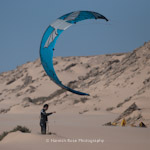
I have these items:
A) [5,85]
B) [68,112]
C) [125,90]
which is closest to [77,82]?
[125,90]

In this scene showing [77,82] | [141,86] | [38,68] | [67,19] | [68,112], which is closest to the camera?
[67,19]

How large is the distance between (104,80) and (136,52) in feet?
21.1

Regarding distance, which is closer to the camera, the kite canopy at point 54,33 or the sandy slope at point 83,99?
the sandy slope at point 83,99

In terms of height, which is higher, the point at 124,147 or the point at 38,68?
the point at 38,68

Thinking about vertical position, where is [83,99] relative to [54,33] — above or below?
below

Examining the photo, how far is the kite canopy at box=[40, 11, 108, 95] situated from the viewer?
17766 millimetres

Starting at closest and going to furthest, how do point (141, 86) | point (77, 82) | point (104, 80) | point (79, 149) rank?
point (79, 149)
point (141, 86)
point (104, 80)
point (77, 82)

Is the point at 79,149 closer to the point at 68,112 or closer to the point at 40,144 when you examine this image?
the point at 40,144

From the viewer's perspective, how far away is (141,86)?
147 ft

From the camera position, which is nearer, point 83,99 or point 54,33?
point 54,33

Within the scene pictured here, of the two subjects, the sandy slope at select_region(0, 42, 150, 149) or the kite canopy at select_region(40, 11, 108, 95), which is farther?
the kite canopy at select_region(40, 11, 108, 95)

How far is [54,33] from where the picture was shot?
18.4 m

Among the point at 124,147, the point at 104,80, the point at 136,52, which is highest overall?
the point at 136,52

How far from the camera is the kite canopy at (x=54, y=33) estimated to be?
1777 centimetres
